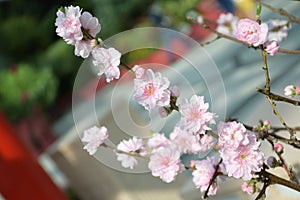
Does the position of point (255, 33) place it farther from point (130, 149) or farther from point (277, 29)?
point (277, 29)

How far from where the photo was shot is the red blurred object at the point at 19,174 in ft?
6.26

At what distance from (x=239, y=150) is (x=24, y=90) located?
11.6 feet

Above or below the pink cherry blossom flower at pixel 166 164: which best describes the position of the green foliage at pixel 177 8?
above

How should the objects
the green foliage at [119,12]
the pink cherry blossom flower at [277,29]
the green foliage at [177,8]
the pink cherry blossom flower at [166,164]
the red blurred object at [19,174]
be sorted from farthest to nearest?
the green foliage at [119,12] → the green foliage at [177,8] → the red blurred object at [19,174] → the pink cherry blossom flower at [277,29] → the pink cherry blossom flower at [166,164]

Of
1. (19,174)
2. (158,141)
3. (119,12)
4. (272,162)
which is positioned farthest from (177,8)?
(272,162)

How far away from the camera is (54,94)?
14.3 ft

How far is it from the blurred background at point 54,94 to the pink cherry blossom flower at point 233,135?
61cm

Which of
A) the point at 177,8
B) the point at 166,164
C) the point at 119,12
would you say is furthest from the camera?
the point at 119,12

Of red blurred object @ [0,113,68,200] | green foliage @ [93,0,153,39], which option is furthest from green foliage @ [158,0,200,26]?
red blurred object @ [0,113,68,200]

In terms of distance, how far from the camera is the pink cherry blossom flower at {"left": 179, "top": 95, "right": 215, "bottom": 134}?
67cm

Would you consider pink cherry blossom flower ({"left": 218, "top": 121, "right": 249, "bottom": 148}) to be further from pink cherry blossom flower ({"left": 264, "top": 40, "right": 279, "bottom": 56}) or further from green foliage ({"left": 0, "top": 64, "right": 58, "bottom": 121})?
green foliage ({"left": 0, "top": 64, "right": 58, "bottom": 121})

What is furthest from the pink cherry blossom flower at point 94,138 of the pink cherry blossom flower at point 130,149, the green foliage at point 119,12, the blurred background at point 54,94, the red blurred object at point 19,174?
the green foliage at point 119,12

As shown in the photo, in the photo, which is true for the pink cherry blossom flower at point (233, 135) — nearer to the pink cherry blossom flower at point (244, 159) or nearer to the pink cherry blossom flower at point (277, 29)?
the pink cherry blossom flower at point (244, 159)

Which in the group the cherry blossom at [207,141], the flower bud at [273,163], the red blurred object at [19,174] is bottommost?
the flower bud at [273,163]
